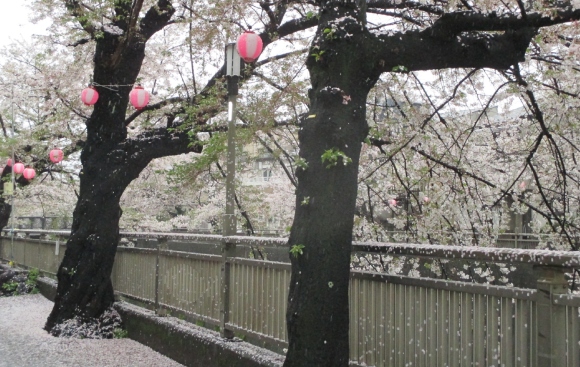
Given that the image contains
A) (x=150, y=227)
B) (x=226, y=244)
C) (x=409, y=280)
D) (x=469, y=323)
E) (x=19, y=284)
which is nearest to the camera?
(x=469, y=323)

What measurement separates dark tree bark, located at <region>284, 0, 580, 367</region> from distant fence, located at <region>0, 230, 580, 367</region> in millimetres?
272

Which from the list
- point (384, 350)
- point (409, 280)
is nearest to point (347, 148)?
point (409, 280)

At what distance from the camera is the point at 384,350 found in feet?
13.9

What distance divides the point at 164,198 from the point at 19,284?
1093cm

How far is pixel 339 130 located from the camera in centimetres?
432

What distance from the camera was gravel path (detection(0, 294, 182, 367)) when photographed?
7.05m

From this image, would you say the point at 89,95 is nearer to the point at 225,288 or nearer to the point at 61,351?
the point at 61,351

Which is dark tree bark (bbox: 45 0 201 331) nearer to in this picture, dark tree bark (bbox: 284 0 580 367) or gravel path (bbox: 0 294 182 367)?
gravel path (bbox: 0 294 182 367)

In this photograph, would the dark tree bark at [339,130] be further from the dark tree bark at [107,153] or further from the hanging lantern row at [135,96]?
the hanging lantern row at [135,96]

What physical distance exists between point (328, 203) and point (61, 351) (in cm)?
523

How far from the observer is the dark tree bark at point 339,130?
4227mm

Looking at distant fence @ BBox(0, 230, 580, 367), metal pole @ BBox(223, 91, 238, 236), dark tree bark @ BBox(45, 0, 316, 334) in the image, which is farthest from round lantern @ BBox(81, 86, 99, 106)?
metal pole @ BBox(223, 91, 238, 236)

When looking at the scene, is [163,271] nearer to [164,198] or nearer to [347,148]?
[347,148]

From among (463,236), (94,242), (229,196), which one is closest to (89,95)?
(94,242)
